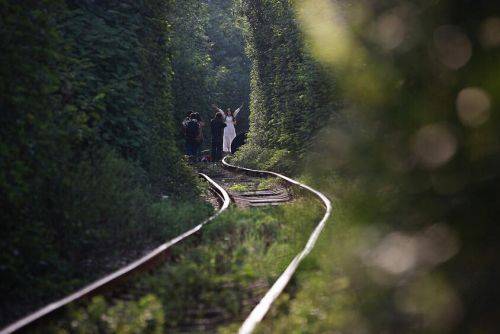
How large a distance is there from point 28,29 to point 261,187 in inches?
419

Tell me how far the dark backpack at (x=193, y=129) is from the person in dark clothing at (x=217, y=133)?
2.45m

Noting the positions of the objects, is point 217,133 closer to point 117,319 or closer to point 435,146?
point 435,146

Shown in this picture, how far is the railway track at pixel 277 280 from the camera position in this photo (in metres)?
5.17

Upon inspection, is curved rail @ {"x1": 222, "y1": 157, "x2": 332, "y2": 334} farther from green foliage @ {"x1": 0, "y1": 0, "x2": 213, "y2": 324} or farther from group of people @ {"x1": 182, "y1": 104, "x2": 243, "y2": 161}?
group of people @ {"x1": 182, "y1": 104, "x2": 243, "y2": 161}

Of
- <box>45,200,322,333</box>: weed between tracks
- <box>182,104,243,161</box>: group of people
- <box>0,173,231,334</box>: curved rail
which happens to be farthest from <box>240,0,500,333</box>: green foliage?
<box>182,104,243,161</box>: group of people

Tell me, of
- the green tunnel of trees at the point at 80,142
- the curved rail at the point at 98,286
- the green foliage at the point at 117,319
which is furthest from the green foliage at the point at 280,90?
the green foliage at the point at 117,319

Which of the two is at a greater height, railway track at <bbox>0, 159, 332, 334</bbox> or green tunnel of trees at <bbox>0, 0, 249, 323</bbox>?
green tunnel of trees at <bbox>0, 0, 249, 323</bbox>

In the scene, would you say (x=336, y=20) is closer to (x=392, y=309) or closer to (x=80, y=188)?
(x=80, y=188)

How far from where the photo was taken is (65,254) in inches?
329

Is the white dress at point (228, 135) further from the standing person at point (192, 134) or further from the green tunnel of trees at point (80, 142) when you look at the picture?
the green tunnel of trees at point (80, 142)

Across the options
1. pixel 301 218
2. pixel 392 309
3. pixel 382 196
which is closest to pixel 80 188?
pixel 301 218

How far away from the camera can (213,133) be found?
103 ft

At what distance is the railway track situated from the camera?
5168 mm

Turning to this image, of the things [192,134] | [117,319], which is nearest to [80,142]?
[117,319]
